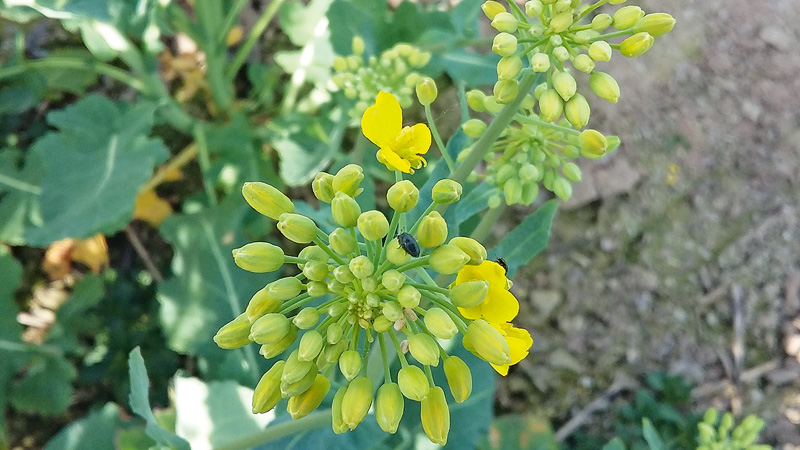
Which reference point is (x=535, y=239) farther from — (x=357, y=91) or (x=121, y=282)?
(x=121, y=282)

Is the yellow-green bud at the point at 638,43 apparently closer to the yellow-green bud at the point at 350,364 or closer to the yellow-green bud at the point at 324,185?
the yellow-green bud at the point at 324,185

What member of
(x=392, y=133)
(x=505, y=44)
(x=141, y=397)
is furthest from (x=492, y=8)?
(x=141, y=397)

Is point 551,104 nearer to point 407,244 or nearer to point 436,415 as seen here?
point 407,244

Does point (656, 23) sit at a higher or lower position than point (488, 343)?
higher

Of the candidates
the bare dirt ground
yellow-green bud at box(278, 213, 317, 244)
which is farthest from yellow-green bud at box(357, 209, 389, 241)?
the bare dirt ground

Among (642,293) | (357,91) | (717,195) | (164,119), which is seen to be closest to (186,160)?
(164,119)
